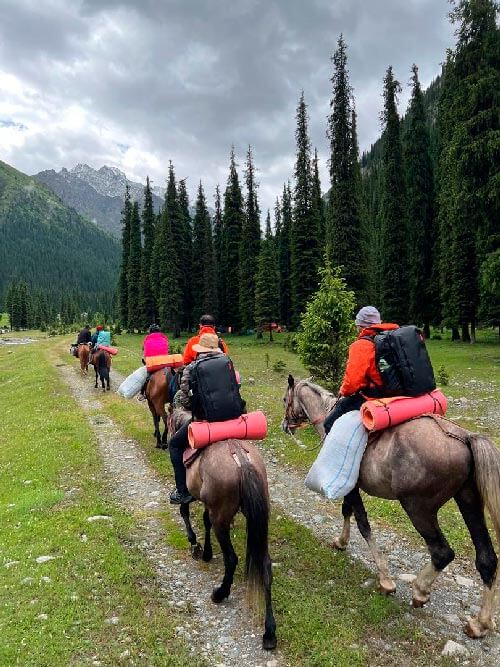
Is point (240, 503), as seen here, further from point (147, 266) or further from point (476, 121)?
Result: point (147, 266)

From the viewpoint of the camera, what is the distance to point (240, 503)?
19.3 ft

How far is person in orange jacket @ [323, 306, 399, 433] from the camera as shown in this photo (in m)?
6.41

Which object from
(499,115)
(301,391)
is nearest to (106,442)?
(301,391)

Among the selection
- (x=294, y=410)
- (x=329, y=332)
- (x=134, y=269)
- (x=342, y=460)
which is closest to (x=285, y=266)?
(x=134, y=269)

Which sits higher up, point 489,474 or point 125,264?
point 125,264

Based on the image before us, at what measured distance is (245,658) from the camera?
5.03 m

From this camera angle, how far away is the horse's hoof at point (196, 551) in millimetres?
7277

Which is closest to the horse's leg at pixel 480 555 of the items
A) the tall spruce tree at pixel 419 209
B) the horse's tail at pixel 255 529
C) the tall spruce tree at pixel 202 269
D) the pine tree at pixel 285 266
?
the horse's tail at pixel 255 529

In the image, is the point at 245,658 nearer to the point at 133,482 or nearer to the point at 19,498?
the point at 133,482

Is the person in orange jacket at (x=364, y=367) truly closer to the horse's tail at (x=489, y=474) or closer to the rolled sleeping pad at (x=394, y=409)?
the rolled sleeping pad at (x=394, y=409)

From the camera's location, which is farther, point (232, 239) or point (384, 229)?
point (232, 239)

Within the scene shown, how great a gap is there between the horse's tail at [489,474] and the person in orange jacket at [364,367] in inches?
61.1

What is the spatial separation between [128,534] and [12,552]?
1.93 m

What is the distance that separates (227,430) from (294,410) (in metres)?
2.64
